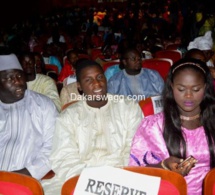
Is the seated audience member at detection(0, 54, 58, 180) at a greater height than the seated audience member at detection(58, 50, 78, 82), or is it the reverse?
the seated audience member at detection(58, 50, 78, 82)

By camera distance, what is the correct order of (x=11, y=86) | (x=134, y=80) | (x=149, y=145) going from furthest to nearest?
(x=134, y=80) → (x=11, y=86) → (x=149, y=145)

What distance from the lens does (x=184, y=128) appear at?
2.34 m

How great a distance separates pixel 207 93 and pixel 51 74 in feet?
12.1

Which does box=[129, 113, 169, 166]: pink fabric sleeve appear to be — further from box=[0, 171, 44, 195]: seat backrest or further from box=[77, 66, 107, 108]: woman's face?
box=[0, 171, 44, 195]: seat backrest

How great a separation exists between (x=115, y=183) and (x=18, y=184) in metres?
0.53

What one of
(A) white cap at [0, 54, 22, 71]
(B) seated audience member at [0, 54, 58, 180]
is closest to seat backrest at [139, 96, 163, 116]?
(B) seated audience member at [0, 54, 58, 180]

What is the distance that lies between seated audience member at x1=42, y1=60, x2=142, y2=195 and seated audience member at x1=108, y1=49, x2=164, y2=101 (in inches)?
74.5

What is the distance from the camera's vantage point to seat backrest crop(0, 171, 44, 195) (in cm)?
185

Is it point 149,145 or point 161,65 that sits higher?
point 161,65

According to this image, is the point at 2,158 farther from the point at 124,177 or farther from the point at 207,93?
A: the point at 207,93

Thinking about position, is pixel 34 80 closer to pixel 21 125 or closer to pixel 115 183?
pixel 21 125

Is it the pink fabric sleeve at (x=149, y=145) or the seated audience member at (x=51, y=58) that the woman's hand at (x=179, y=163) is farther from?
the seated audience member at (x=51, y=58)

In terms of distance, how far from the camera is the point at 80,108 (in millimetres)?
2686

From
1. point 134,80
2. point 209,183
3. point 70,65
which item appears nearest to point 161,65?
point 134,80
